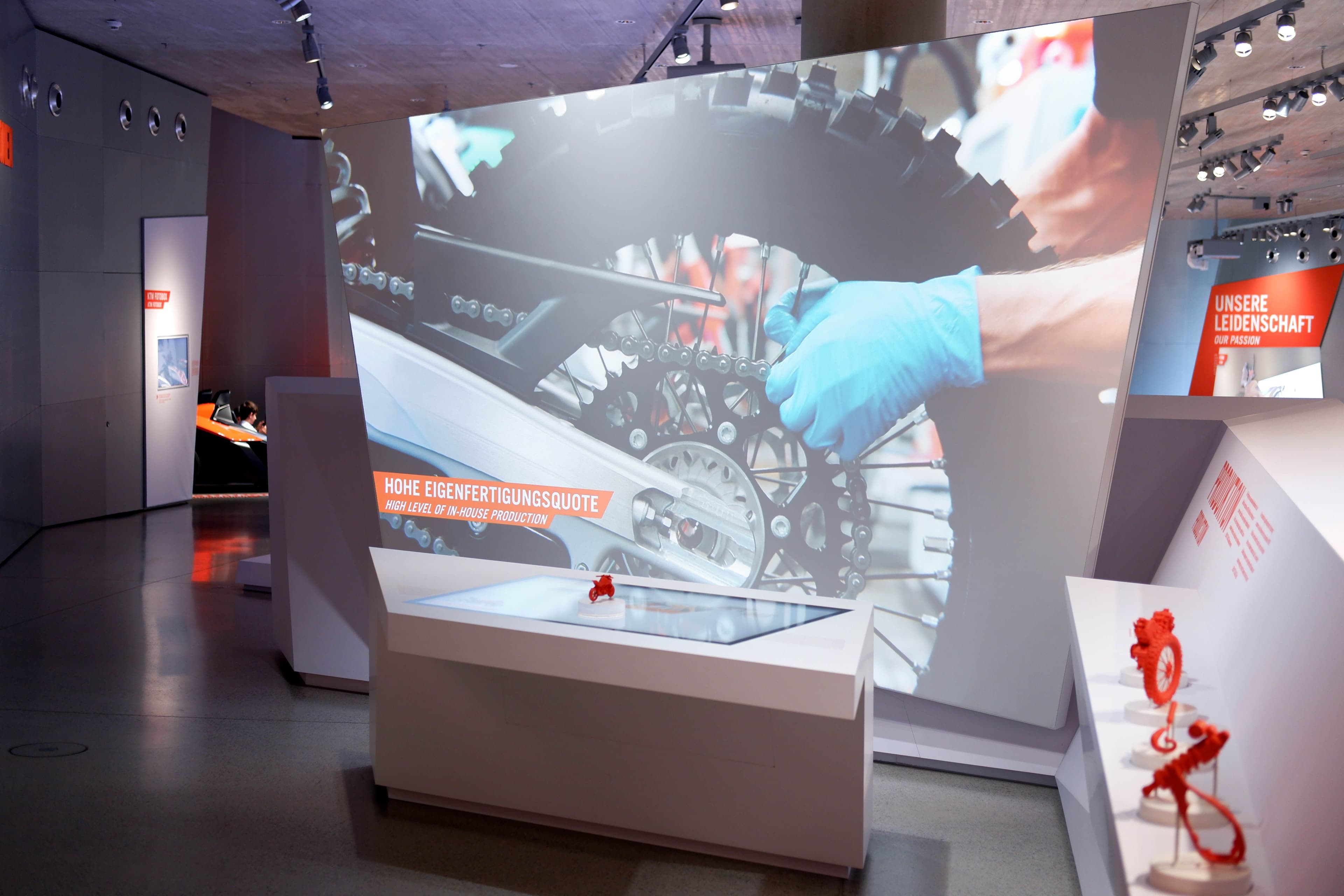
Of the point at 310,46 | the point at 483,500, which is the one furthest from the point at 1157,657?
the point at 310,46

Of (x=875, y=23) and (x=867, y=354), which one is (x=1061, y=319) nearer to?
(x=867, y=354)

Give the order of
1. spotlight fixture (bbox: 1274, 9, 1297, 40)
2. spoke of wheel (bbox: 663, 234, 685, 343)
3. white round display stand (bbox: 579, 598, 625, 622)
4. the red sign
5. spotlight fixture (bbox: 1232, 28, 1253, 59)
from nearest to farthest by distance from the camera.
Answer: white round display stand (bbox: 579, 598, 625, 622)
spoke of wheel (bbox: 663, 234, 685, 343)
spotlight fixture (bbox: 1274, 9, 1297, 40)
spotlight fixture (bbox: 1232, 28, 1253, 59)
the red sign

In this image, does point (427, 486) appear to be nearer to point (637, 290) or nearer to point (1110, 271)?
point (637, 290)

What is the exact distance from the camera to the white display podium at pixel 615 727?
8.22 feet

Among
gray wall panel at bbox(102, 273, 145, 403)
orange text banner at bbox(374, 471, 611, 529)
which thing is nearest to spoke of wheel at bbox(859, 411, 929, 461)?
orange text banner at bbox(374, 471, 611, 529)

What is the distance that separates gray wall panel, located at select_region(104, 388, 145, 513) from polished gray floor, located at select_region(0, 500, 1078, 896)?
395 cm

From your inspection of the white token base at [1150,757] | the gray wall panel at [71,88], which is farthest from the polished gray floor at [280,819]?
the gray wall panel at [71,88]

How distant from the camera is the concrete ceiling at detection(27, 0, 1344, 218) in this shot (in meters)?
6.90

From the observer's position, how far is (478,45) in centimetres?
784

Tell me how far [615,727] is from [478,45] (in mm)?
6283

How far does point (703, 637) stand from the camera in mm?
2516

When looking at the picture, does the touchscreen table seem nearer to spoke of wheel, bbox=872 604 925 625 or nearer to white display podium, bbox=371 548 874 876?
white display podium, bbox=371 548 874 876

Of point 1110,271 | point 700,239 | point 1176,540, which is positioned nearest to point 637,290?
point 700,239

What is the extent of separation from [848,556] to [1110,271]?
4.44 ft
